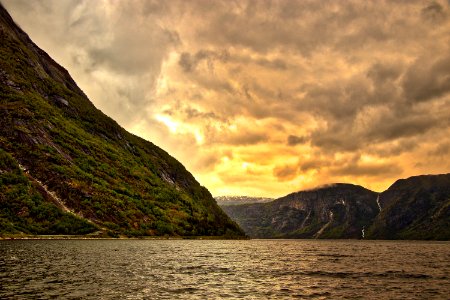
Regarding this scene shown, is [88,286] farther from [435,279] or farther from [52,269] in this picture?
[435,279]

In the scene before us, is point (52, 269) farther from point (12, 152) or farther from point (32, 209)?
point (12, 152)

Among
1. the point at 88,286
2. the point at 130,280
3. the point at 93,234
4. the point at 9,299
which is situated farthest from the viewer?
the point at 93,234

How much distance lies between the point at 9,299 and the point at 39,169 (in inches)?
7068

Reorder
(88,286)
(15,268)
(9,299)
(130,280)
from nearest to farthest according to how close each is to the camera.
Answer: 1. (9,299)
2. (88,286)
3. (130,280)
4. (15,268)

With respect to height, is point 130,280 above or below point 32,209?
below

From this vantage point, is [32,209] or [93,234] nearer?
[32,209]

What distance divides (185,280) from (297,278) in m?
16.2

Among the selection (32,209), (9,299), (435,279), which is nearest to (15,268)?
(9,299)

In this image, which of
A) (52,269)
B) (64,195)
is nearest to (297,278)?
(52,269)

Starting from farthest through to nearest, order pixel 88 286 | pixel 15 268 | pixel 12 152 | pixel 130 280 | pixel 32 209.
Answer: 1. pixel 12 152
2. pixel 32 209
3. pixel 15 268
4. pixel 130 280
5. pixel 88 286

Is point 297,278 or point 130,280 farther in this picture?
point 297,278

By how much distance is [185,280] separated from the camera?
161ft

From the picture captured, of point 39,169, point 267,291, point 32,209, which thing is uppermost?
point 39,169

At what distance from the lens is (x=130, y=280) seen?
155 feet
